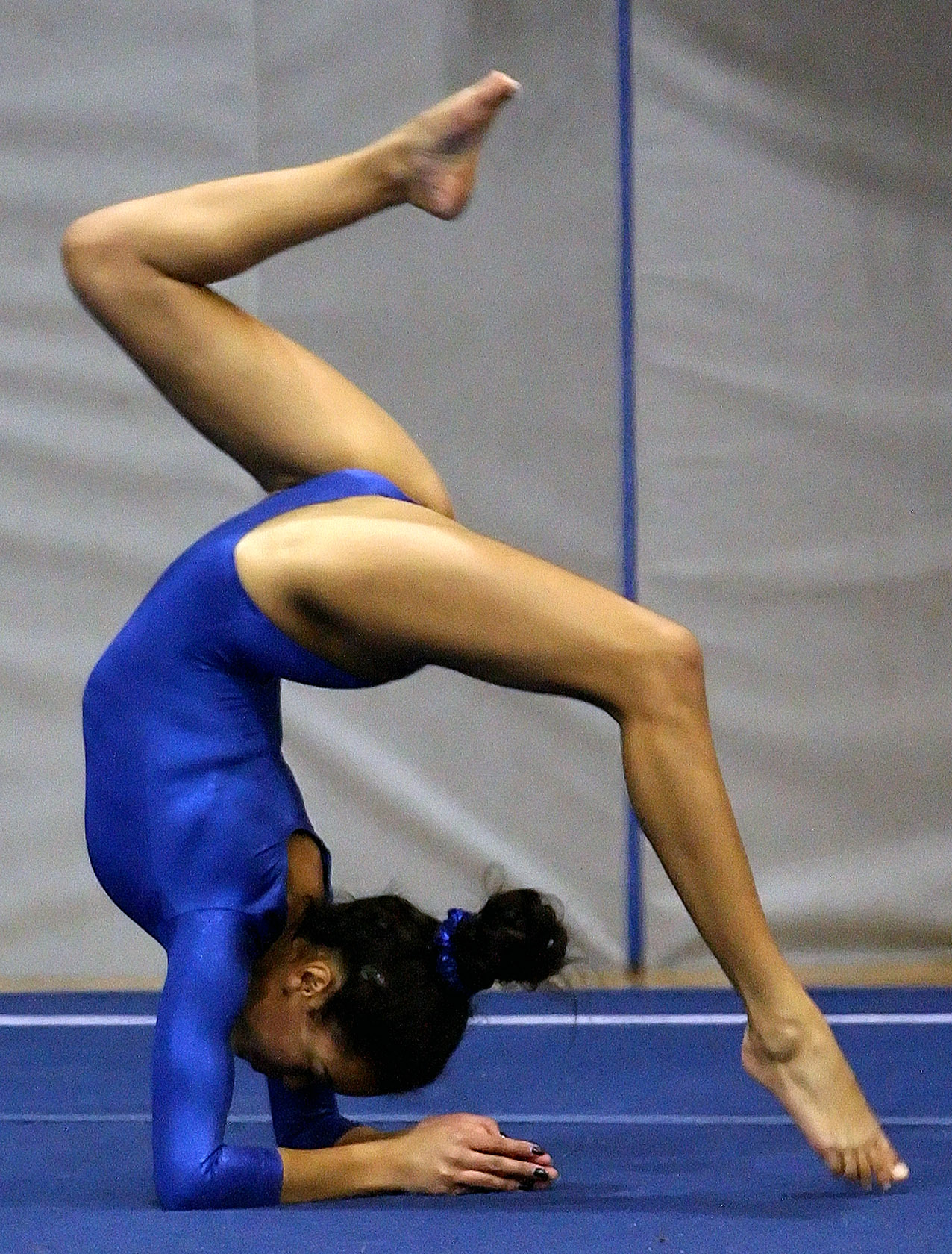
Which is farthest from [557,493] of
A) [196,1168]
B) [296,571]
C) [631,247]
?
[196,1168]

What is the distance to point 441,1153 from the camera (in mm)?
1678

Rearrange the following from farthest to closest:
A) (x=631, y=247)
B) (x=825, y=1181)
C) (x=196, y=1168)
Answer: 1. (x=631, y=247)
2. (x=825, y=1181)
3. (x=196, y=1168)

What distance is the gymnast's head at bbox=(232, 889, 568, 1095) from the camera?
1722 mm

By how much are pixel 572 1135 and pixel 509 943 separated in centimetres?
42

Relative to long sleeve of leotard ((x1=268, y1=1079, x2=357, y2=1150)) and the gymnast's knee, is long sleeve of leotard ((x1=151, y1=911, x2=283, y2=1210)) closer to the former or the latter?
long sleeve of leotard ((x1=268, y1=1079, x2=357, y2=1150))

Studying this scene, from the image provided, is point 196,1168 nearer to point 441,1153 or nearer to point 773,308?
point 441,1153

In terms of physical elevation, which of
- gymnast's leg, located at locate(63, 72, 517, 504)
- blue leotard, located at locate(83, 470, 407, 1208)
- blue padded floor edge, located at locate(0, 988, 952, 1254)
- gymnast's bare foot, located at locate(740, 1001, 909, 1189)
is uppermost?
gymnast's leg, located at locate(63, 72, 517, 504)

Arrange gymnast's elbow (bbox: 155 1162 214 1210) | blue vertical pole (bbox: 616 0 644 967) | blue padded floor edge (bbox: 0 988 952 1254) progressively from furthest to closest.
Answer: blue vertical pole (bbox: 616 0 644 967) < gymnast's elbow (bbox: 155 1162 214 1210) < blue padded floor edge (bbox: 0 988 952 1254)

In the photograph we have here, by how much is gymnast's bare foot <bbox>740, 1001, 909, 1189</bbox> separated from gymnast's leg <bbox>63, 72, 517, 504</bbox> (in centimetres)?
71

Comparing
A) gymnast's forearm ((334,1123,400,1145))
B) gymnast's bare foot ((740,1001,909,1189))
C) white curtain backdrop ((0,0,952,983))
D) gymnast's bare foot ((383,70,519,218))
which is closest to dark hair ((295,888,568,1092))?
gymnast's forearm ((334,1123,400,1145))

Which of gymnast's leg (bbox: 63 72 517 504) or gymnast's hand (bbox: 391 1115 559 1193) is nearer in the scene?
gymnast's hand (bbox: 391 1115 559 1193)

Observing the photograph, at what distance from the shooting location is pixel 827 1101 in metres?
1.62

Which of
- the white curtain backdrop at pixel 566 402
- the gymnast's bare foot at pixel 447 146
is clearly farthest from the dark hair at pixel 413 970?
the white curtain backdrop at pixel 566 402

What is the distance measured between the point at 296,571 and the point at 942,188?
2.70m
